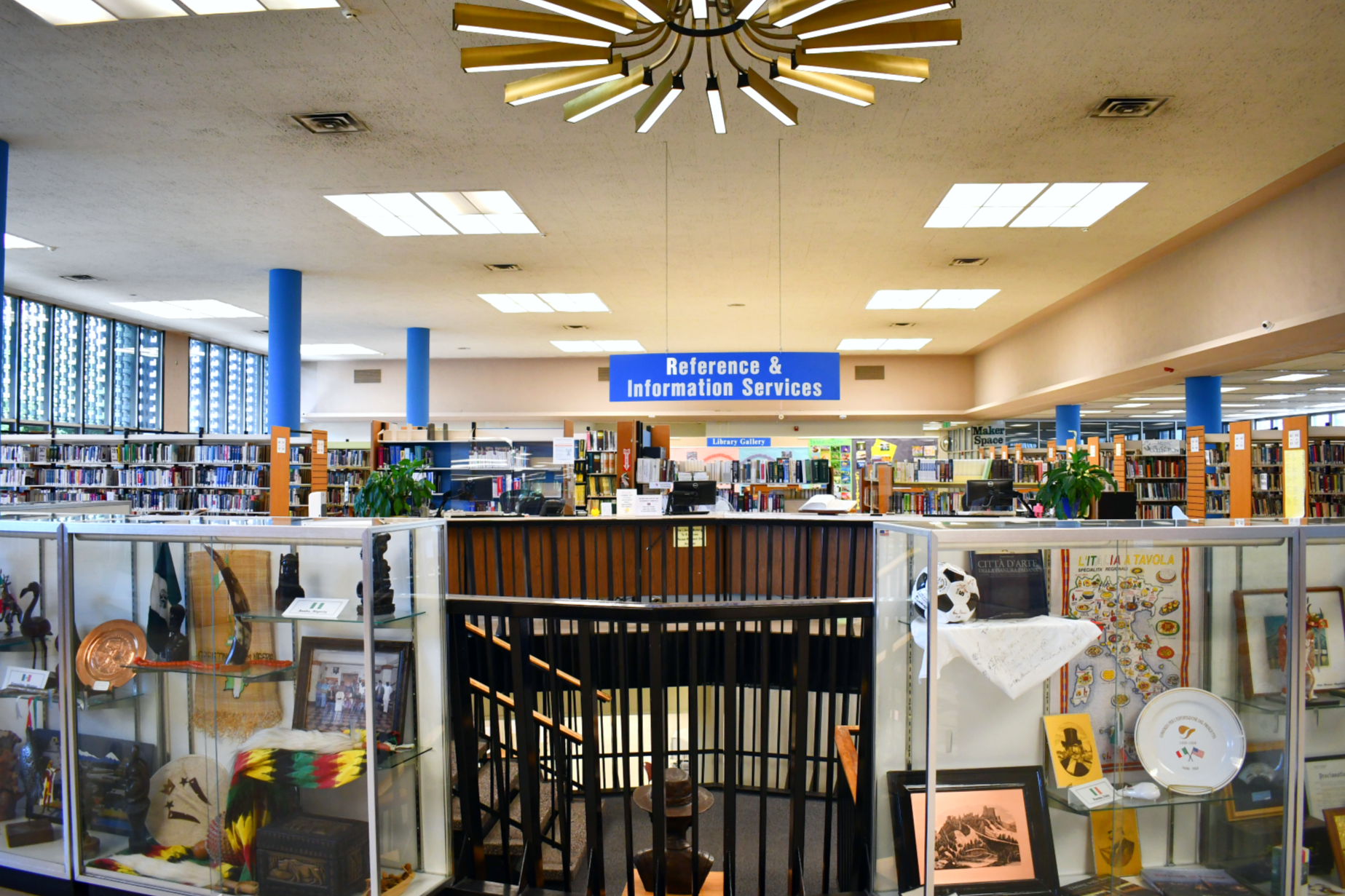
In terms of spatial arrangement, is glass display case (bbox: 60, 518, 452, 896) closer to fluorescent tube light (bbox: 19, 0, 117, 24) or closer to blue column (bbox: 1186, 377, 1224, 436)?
fluorescent tube light (bbox: 19, 0, 117, 24)

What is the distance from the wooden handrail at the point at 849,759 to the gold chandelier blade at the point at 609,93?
2.84 m

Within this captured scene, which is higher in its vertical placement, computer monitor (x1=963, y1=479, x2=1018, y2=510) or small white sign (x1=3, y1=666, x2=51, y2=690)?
computer monitor (x1=963, y1=479, x2=1018, y2=510)

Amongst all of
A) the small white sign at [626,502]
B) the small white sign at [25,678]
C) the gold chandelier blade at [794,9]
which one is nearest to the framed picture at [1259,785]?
the gold chandelier blade at [794,9]

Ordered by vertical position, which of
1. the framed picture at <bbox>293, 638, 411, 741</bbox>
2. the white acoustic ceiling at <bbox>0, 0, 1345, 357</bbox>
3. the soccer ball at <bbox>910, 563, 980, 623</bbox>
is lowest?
the framed picture at <bbox>293, 638, 411, 741</bbox>

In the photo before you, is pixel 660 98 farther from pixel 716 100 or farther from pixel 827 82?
pixel 827 82

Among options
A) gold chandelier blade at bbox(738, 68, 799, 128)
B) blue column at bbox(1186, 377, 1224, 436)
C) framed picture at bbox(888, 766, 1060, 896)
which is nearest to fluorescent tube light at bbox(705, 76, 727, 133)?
gold chandelier blade at bbox(738, 68, 799, 128)

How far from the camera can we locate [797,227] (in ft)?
24.2

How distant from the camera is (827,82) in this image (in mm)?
3340

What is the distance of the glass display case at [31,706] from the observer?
2625 mm

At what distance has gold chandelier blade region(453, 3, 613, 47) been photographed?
2.94 meters

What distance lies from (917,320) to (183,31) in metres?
10.2

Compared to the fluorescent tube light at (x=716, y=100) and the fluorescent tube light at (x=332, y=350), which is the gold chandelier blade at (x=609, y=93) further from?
the fluorescent tube light at (x=332, y=350)

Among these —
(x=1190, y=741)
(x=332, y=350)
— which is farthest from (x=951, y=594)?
(x=332, y=350)

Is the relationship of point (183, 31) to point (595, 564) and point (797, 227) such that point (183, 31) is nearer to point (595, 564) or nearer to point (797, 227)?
point (595, 564)
